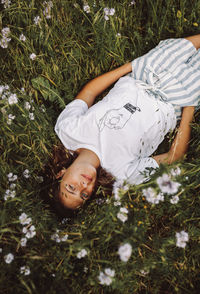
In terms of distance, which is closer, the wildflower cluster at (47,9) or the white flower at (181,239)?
the white flower at (181,239)

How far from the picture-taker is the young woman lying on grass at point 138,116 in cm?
232

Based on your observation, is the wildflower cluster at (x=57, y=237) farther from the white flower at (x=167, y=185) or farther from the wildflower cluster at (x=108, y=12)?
the wildflower cluster at (x=108, y=12)

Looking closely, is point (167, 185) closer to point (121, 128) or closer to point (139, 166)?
point (139, 166)

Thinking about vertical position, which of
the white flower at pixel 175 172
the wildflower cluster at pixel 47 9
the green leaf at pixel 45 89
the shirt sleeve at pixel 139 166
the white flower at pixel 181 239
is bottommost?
the shirt sleeve at pixel 139 166

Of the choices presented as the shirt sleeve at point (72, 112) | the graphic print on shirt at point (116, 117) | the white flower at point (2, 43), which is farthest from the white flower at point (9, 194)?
Result: the white flower at point (2, 43)

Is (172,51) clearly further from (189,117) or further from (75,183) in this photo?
(75,183)

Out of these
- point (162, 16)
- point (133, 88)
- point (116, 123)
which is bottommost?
point (116, 123)

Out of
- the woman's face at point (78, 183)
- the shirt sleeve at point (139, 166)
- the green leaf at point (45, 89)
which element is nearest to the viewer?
the woman's face at point (78, 183)

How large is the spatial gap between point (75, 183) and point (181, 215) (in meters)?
0.93

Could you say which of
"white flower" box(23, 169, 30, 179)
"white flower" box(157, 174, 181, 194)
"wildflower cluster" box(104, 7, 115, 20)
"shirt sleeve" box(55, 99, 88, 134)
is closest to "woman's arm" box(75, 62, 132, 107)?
"shirt sleeve" box(55, 99, 88, 134)

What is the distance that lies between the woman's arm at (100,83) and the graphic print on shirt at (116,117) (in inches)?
16.1

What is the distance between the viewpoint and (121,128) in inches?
91.2

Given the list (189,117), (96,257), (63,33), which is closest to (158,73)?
(189,117)

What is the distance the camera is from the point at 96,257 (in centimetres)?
181
